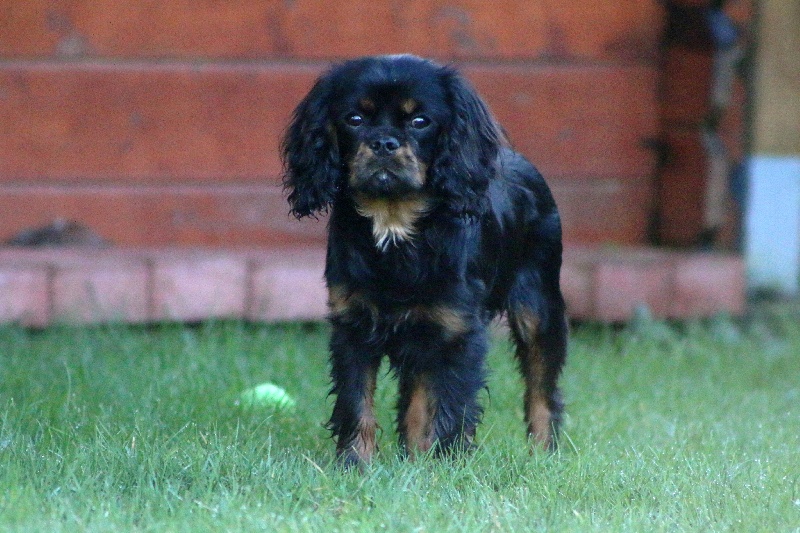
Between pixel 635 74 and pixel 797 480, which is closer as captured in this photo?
pixel 797 480

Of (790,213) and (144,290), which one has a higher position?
(790,213)

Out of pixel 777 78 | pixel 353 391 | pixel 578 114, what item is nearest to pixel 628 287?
pixel 578 114

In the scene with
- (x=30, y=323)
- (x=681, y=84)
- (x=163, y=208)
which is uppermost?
(x=681, y=84)

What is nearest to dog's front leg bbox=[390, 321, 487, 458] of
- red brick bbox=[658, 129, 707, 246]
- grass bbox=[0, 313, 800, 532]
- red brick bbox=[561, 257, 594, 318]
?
grass bbox=[0, 313, 800, 532]

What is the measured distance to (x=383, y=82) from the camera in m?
3.48

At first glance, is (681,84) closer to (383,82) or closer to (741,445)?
(741,445)

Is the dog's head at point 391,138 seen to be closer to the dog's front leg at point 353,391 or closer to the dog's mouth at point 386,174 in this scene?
the dog's mouth at point 386,174

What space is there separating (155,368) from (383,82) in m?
1.71

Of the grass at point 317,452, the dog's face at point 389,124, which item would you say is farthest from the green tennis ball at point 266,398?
the dog's face at point 389,124

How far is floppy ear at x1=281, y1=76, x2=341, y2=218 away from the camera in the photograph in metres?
3.63

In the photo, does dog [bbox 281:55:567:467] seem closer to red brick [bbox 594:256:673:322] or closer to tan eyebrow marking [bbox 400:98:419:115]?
tan eyebrow marking [bbox 400:98:419:115]

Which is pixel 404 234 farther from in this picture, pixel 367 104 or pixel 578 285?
pixel 578 285

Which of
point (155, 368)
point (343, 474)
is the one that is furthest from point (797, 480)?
point (155, 368)

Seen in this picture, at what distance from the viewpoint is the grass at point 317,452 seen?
2.97m
